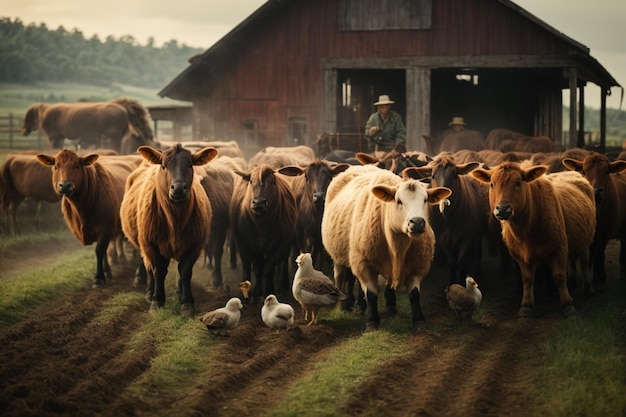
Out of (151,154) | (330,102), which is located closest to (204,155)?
(151,154)

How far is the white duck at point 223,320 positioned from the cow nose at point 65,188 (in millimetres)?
4246

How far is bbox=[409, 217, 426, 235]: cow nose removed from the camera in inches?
369

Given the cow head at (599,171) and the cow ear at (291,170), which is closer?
the cow head at (599,171)

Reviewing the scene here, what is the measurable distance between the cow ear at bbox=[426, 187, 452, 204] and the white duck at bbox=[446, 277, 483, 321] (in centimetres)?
133

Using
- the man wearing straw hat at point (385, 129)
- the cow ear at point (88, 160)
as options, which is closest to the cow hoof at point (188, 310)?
the cow ear at point (88, 160)

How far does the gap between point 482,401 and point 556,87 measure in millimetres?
23859

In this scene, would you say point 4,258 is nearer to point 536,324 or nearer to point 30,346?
point 30,346

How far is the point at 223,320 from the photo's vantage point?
10.1 m

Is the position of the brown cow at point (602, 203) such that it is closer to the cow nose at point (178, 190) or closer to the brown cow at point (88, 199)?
the cow nose at point (178, 190)

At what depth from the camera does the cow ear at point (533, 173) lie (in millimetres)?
11039

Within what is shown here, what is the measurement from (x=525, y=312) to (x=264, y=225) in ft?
12.3

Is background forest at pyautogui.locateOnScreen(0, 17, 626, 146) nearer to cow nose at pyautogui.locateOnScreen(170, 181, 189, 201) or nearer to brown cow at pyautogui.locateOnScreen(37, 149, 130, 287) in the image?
brown cow at pyautogui.locateOnScreen(37, 149, 130, 287)

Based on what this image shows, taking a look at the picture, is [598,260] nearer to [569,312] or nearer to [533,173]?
[569,312]

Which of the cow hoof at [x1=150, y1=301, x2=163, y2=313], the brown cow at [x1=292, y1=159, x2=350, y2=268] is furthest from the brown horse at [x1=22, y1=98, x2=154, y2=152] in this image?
the cow hoof at [x1=150, y1=301, x2=163, y2=313]
